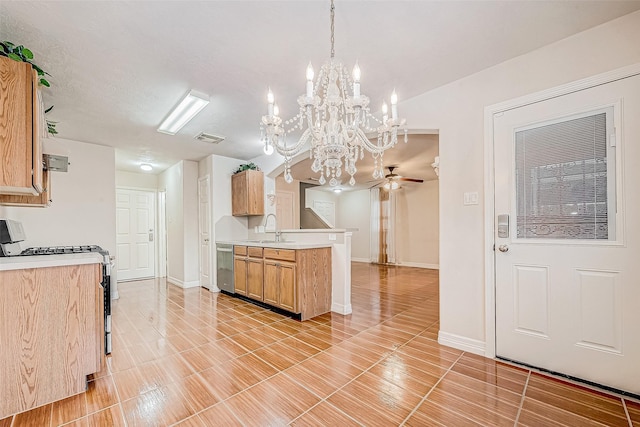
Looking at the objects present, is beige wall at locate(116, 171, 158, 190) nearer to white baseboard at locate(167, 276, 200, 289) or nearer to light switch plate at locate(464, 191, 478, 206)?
white baseboard at locate(167, 276, 200, 289)

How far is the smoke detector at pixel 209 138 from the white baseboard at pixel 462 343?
376cm

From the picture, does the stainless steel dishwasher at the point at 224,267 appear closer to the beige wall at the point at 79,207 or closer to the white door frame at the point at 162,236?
the beige wall at the point at 79,207

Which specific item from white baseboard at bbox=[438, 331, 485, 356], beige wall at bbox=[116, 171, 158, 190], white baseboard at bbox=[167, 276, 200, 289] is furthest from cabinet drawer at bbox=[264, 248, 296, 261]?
beige wall at bbox=[116, 171, 158, 190]

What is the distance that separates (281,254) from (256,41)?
2.29 meters

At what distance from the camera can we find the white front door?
177cm

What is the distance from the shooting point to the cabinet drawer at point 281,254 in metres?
3.26

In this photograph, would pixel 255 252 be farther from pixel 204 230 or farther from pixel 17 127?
pixel 17 127

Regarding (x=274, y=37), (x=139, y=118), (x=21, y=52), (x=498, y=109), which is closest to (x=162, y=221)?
(x=139, y=118)

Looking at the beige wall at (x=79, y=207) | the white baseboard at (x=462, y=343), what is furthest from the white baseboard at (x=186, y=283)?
the white baseboard at (x=462, y=343)

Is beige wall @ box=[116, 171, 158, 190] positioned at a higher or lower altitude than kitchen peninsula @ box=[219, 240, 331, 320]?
higher

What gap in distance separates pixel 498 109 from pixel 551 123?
387 mm

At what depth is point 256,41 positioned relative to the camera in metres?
1.95

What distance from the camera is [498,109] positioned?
2.27m

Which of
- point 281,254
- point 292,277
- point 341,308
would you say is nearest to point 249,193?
point 281,254
